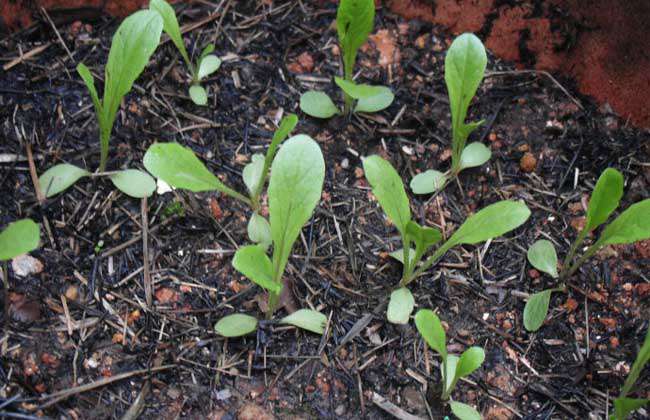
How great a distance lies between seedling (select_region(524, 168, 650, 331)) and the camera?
1.23 m

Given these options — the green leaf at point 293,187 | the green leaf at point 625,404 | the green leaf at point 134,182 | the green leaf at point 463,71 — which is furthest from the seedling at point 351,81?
the green leaf at point 625,404

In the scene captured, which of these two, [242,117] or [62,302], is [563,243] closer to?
[242,117]

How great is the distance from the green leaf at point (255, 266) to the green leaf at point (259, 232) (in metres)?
0.19

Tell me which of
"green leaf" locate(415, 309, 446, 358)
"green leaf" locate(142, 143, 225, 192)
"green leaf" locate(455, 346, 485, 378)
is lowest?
"green leaf" locate(455, 346, 485, 378)

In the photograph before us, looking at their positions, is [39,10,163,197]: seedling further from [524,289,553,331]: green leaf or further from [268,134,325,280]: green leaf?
[524,289,553,331]: green leaf

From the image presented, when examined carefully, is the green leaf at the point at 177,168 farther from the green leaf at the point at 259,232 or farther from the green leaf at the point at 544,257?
the green leaf at the point at 544,257

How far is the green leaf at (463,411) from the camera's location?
118 centimetres

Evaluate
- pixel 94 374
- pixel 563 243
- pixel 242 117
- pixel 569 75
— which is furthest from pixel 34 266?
pixel 569 75

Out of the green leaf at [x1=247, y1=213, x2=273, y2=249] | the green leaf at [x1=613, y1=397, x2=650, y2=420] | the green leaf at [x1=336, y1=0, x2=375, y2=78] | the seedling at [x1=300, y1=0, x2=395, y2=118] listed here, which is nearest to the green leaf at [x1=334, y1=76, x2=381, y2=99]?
the seedling at [x1=300, y1=0, x2=395, y2=118]

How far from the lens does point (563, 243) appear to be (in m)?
1.45

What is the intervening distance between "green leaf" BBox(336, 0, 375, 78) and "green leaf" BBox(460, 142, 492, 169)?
342mm

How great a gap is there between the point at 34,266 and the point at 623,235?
113cm

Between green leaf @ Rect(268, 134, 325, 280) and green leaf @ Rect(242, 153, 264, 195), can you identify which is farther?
green leaf @ Rect(242, 153, 264, 195)

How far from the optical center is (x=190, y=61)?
161cm
